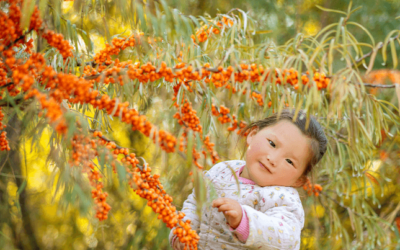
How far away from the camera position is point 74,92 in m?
0.39

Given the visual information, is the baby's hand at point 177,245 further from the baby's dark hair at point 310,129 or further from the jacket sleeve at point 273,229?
the baby's dark hair at point 310,129

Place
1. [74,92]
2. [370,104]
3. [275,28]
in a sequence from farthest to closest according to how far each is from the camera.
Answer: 1. [275,28]
2. [370,104]
3. [74,92]

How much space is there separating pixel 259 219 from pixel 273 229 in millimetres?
36

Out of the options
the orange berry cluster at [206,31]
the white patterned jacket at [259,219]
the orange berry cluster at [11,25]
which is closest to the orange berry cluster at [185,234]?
the white patterned jacket at [259,219]

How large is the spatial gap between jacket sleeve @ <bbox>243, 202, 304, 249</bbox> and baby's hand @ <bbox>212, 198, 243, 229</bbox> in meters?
0.03

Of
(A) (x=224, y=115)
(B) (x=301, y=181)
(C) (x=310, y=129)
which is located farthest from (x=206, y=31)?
(B) (x=301, y=181)

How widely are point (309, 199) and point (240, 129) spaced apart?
0.43 meters

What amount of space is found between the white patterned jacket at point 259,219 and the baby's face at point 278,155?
0.10 feet

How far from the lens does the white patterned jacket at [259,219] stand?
0.64 m

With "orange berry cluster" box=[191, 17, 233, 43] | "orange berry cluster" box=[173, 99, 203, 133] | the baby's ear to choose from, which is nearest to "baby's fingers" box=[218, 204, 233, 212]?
"orange berry cluster" box=[173, 99, 203, 133]

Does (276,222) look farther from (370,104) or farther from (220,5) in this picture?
(220,5)

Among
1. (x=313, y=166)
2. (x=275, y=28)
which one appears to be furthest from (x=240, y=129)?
(x=275, y=28)

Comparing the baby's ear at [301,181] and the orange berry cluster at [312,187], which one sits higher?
the baby's ear at [301,181]

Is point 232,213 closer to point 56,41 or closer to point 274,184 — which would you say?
point 274,184
